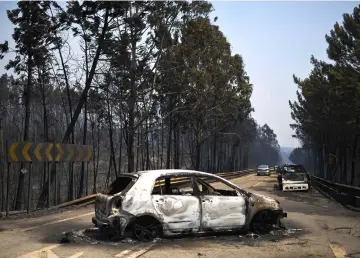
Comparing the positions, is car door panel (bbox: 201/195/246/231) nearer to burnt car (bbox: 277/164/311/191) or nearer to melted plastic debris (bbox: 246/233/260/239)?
melted plastic debris (bbox: 246/233/260/239)

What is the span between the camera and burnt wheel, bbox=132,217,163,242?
8008 millimetres

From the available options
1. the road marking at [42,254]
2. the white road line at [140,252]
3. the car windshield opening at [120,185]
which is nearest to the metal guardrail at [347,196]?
the car windshield opening at [120,185]

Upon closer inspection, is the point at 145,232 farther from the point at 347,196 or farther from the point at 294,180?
the point at 294,180

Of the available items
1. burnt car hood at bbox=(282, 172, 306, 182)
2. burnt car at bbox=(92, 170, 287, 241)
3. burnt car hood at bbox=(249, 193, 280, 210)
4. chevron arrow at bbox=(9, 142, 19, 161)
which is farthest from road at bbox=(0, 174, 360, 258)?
burnt car hood at bbox=(282, 172, 306, 182)

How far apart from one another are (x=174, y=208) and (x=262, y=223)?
2.17 m

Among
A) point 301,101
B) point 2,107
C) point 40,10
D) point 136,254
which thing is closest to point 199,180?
point 136,254

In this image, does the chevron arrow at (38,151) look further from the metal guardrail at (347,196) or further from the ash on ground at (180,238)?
the metal guardrail at (347,196)

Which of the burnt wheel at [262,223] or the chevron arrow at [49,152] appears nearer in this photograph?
the burnt wheel at [262,223]

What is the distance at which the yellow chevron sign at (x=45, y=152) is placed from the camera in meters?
11.9

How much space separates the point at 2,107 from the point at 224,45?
731 inches

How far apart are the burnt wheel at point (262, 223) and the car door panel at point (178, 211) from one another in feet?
4.63

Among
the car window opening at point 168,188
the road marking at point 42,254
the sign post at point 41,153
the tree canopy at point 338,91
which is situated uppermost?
the tree canopy at point 338,91

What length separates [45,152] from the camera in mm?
13023

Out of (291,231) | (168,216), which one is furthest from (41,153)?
(291,231)
